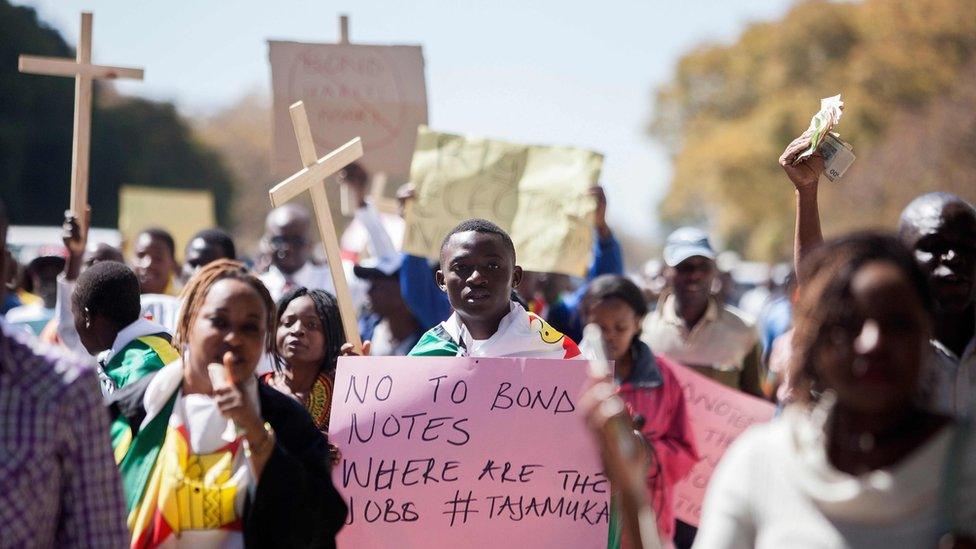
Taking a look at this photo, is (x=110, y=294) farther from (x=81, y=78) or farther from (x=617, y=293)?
(x=617, y=293)

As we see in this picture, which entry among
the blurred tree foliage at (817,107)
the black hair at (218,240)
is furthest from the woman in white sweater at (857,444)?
the blurred tree foliage at (817,107)

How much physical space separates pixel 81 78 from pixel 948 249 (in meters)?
4.19

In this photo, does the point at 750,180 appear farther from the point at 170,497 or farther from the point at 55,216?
the point at 170,497

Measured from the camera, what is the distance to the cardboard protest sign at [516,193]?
7305 mm

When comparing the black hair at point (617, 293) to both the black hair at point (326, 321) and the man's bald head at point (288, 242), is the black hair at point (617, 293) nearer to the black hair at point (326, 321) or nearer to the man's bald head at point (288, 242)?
the black hair at point (326, 321)

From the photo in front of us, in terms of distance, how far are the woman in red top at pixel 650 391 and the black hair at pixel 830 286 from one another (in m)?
3.25

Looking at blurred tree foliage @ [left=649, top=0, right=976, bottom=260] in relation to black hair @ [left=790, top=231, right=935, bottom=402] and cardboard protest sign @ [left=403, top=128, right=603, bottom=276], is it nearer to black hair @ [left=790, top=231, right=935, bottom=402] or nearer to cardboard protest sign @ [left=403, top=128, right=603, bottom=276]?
cardboard protest sign @ [left=403, top=128, right=603, bottom=276]

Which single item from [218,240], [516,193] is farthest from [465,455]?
[516,193]

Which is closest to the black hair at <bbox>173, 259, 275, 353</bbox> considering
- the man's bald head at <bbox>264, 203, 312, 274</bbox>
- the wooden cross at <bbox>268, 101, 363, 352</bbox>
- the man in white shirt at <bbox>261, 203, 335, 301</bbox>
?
the wooden cross at <bbox>268, 101, 363, 352</bbox>

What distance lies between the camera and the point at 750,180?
53.1 metres

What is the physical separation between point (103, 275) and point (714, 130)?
188 feet

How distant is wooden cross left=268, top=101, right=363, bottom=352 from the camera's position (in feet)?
16.6

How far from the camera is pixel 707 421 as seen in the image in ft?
21.5

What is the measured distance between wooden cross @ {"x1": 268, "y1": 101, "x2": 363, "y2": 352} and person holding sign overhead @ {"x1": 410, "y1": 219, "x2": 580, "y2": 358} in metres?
0.44
